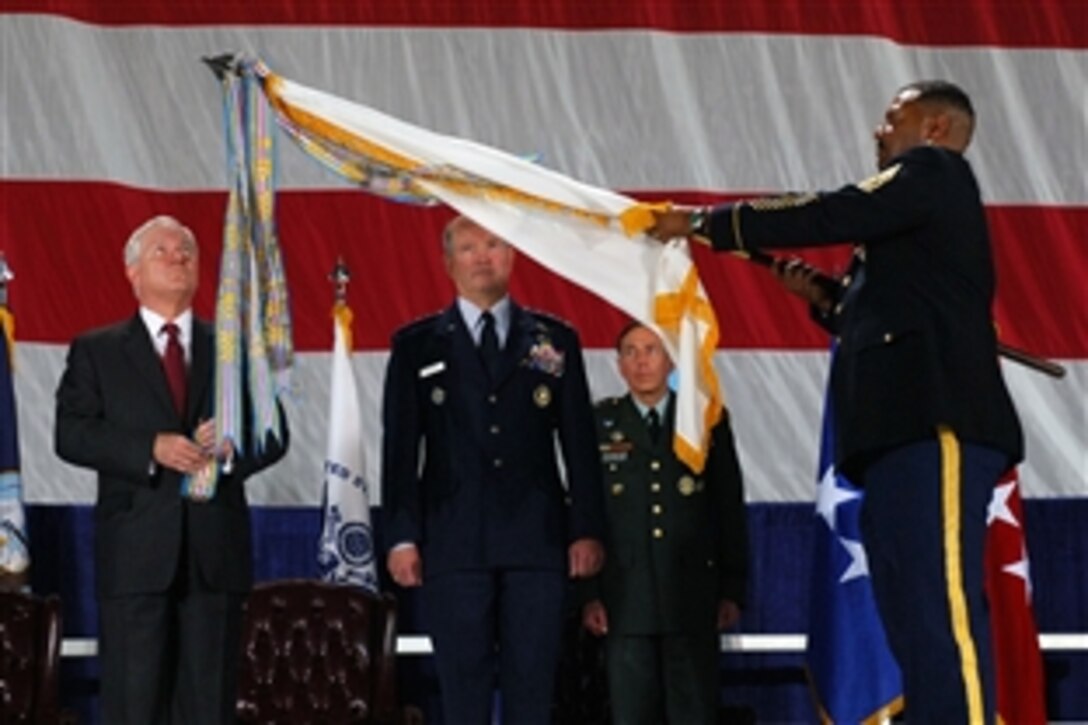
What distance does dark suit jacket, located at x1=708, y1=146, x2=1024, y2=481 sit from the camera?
14.3ft

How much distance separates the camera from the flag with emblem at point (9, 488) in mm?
5988

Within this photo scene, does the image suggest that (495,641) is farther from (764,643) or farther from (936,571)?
(764,643)

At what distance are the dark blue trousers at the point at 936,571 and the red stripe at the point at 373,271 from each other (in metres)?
3.20

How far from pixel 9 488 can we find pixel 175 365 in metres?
1.06

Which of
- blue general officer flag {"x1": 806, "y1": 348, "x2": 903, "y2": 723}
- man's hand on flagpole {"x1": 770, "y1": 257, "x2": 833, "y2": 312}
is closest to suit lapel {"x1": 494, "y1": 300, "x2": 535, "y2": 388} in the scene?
man's hand on flagpole {"x1": 770, "y1": 257, "x2": 833, "y2": 312}

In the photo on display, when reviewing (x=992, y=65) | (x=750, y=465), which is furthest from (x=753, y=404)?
(x=992, y=65)

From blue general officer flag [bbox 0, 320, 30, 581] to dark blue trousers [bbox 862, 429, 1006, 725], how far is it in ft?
8.75

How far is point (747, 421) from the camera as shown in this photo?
24.6 ft

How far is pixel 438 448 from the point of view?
5.22 m

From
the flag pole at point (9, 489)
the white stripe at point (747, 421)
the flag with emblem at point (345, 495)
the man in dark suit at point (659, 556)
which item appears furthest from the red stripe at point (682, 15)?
the man in dark suit at point (659, 556)

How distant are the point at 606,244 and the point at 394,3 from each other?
2.91 metres

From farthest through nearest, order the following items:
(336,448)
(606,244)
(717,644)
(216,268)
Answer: (216,268) < (336,448) < (717,644) < (606,244)

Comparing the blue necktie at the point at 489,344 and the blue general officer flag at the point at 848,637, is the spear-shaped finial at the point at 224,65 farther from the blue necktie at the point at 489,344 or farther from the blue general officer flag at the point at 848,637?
the blue general officer flag at the point at 848,637

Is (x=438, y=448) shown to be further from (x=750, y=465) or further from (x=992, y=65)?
(x=992, y=65)
